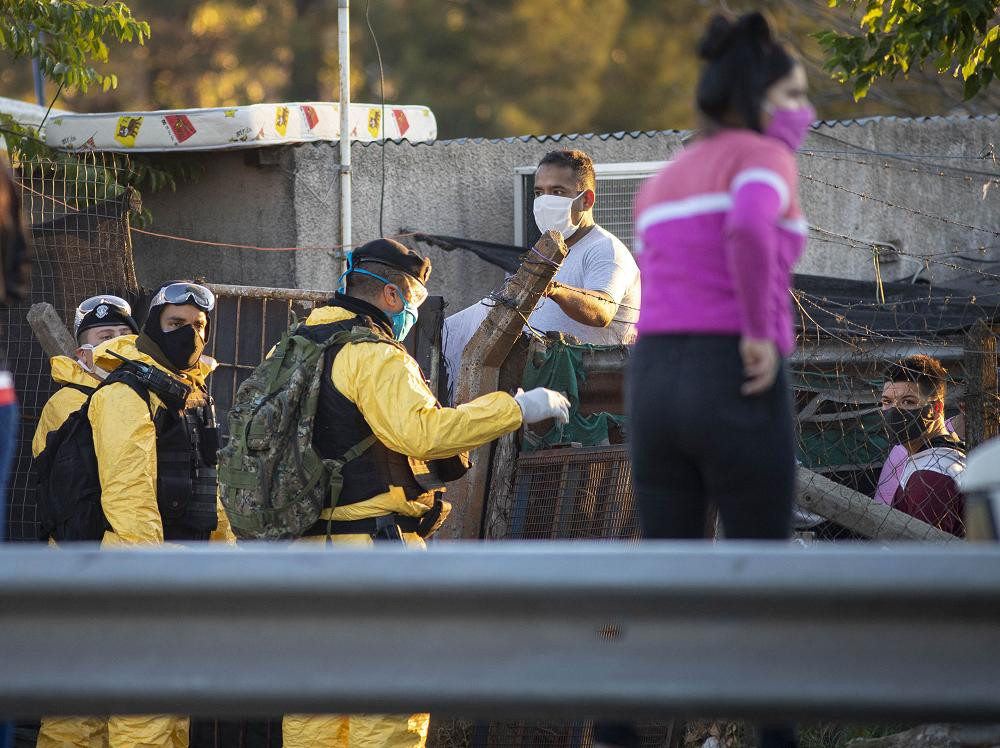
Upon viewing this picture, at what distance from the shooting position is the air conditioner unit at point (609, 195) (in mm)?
9734

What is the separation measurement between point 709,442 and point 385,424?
1.95 m

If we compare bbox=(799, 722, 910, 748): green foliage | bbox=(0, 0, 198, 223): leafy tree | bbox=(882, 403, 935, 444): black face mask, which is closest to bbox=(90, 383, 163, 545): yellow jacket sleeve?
bbox=(0, 0, 198, 223): leafy tree

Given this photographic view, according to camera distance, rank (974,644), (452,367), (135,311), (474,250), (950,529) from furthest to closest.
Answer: (474,250) < (135,311) < (452,367) < (950,529) < (974,644)

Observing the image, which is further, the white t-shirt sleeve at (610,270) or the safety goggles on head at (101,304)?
the safety goggles on head at (101,304)

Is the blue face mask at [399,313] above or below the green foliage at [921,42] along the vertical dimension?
below

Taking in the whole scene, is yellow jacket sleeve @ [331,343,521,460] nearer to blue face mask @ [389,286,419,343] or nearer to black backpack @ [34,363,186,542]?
blue face mask @ [389,286,419,343]

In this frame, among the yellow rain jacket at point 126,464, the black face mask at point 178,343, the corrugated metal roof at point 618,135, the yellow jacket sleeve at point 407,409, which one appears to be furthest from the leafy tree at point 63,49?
the yellow jacket sleeve at point 407,409

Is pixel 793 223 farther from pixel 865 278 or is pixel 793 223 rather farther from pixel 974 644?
pixel 865 278

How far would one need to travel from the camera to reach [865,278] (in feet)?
36.5

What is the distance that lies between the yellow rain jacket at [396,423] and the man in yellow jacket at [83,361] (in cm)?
205

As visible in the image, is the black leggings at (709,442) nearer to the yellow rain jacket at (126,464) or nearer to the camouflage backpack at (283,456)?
the camouflage backpack at (283,456)

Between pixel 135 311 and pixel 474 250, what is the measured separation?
2613 mm

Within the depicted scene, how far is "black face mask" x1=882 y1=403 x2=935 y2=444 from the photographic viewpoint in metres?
5.59

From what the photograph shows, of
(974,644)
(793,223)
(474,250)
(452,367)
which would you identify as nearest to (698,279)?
(793,223)
